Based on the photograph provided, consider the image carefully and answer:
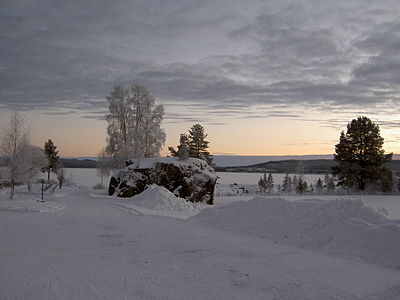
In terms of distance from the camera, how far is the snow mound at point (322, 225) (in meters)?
8.60

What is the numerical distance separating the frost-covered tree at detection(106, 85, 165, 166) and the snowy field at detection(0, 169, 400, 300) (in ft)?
75.4

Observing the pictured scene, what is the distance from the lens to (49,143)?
203 ft

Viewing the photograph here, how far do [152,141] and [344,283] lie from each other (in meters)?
32.5

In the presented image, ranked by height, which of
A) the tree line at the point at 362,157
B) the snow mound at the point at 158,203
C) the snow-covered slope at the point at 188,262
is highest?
the tree line at the point at 362,157

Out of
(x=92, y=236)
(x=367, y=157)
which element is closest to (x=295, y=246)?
(x=92, y=236)

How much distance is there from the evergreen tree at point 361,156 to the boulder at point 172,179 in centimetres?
1872

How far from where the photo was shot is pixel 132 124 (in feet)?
126

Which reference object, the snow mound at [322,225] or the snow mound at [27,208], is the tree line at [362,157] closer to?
the snow mound at [322,225]

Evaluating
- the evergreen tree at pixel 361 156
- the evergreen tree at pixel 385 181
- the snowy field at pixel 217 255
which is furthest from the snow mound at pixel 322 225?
the evergreen tree at pixel 385 181

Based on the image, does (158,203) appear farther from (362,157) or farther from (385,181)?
(385,181)

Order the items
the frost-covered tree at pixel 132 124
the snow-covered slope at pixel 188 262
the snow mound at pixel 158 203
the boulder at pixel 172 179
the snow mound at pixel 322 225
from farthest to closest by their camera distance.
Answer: the frost-covered tree at pixel 132 124 < the boulder at pixel 172 179 < the snow mound at pixel 158 203 < the snow mound at pixel 322 225 < the snow-covered slope at pixel 188 262

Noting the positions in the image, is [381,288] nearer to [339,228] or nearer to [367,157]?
[339,228]

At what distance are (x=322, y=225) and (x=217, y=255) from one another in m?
4.01

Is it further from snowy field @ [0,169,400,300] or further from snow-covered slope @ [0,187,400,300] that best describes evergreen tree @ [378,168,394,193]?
snow-covered slope @ [0,187,400,300]
